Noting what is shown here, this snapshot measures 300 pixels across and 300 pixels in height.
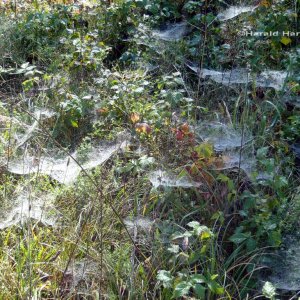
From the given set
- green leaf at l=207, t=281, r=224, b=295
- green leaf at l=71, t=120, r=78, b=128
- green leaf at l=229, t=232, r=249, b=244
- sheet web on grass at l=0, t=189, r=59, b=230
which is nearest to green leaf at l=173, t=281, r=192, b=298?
green leaf at l=207, t=281, r=224, b=295

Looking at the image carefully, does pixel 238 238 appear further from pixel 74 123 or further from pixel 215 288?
pixel 74 123

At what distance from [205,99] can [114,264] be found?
5.89 ft

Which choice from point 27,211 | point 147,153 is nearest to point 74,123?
point 147,153

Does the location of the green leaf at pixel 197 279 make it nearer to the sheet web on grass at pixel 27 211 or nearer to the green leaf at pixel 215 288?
the green leaf at pixel 215 288

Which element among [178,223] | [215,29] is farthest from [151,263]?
[215,29]

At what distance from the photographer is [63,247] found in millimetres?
2994

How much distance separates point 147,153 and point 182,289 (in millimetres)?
1298

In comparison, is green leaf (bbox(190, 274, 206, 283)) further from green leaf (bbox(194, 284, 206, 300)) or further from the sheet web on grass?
the sheet web on grass

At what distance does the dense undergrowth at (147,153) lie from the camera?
2852mm

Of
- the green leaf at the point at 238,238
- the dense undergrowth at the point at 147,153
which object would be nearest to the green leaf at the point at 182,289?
the dense undergrowth at the point at 147,153

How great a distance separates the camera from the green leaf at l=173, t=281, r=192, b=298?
8.14 feet

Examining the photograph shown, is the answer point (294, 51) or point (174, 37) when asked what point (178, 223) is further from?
point (174, 37)

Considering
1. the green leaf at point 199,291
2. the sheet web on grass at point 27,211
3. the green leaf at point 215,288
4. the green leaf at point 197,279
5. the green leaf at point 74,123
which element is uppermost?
the green leaf at point 197,279

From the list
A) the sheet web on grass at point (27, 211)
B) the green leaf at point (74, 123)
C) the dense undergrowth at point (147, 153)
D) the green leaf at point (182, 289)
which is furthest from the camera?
the green leaf at point (74, 123)
